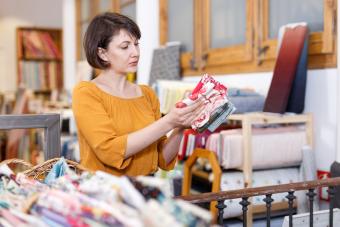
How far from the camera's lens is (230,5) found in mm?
3227

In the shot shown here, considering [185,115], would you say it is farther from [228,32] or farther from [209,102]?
[228,32]

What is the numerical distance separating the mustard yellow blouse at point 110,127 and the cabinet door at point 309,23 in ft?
3.98

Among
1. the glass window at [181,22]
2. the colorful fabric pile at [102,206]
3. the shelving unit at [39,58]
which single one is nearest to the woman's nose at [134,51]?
the colorful fabric pile at [102,206]

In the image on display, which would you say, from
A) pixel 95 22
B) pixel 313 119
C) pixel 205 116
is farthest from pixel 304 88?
pixel 95 22

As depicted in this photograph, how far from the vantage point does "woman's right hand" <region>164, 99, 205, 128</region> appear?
1380 mm

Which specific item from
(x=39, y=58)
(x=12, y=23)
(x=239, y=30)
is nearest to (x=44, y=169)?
(x=239, y=30)

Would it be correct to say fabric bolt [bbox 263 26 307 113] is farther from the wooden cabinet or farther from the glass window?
the glass window

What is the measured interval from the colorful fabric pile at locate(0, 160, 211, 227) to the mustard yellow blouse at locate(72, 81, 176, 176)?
16.7 inches

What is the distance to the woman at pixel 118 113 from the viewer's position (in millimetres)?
1384

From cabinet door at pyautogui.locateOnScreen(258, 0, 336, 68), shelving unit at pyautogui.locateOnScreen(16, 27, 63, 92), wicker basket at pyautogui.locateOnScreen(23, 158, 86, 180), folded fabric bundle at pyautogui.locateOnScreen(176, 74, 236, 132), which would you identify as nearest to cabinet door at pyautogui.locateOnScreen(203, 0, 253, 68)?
cabinet door at pyautogui.locateOnScreen(258, 0, 336, 68)

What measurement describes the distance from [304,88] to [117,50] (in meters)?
1.34

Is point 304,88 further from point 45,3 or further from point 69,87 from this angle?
point 45,3

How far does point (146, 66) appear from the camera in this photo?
404 centimetres

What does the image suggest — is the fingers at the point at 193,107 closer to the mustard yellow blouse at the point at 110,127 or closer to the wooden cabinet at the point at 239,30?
the mustard yellow blouse at the point at 110,127
